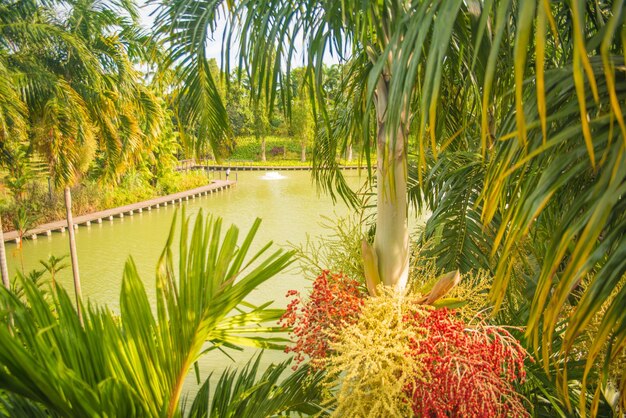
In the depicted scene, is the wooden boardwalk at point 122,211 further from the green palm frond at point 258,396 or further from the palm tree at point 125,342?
the palm tree at point 125,342

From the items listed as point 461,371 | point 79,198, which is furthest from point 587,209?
point 79,198

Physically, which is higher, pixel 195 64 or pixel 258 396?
pixel 195 64

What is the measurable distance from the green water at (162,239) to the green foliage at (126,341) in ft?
10.4

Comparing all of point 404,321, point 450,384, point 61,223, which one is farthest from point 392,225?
point 61,223

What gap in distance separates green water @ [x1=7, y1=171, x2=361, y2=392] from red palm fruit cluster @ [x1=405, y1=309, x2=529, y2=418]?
293 cm

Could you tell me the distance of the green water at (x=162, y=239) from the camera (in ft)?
26.7

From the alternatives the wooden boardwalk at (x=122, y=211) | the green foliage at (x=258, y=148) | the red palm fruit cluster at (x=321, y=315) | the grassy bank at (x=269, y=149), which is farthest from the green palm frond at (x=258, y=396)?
the green foliage at (x=258, y=148)

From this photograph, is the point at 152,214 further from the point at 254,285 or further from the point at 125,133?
the point at 254,285

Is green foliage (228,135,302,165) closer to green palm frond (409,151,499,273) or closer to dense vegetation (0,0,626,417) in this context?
green palm frond (409,151,499,273)

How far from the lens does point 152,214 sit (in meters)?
14.9

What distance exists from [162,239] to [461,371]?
11016mm

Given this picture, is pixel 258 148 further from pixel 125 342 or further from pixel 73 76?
pixel 125 342

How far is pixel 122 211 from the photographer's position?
45.9ft

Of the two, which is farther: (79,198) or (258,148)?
(258,148)
